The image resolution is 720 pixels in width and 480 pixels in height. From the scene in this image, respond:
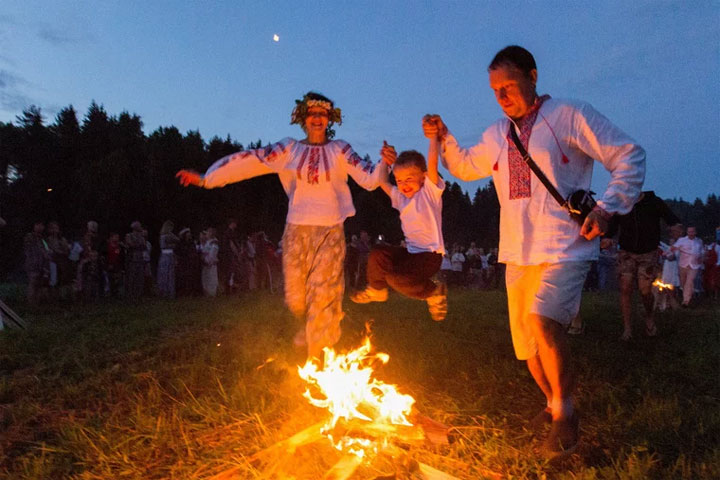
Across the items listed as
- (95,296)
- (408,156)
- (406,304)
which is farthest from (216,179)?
(95,296)

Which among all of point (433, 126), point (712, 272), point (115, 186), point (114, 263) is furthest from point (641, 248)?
point (115, 186)

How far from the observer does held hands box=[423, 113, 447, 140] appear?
162 inches

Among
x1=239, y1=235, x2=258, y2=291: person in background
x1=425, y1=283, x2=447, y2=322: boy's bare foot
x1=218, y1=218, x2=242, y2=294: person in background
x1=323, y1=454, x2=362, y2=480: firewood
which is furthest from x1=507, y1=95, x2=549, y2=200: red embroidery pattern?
x1=239, y1=235, x2=258, y2=291: person in background

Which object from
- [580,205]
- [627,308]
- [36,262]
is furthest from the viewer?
[36,262]

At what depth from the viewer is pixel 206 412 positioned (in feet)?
13.2

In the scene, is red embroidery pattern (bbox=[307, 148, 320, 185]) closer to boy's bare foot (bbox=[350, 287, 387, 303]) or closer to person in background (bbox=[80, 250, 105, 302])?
boy's bare foot (bbox=[350, 287, 387, 303])

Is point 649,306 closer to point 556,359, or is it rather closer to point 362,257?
point 556,359

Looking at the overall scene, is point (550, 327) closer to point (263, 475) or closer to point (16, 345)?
point (263, 475)

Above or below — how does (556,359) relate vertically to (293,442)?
above

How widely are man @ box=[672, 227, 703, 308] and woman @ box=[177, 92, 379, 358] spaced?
11822 mm

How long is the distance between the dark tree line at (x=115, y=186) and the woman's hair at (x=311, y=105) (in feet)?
70.3

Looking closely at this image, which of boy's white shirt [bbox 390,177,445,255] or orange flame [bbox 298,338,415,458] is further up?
boy's white shirt [bbox 390,177,445,255]

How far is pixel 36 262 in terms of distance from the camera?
11320mm

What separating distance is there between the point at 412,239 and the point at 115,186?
2649 cm
